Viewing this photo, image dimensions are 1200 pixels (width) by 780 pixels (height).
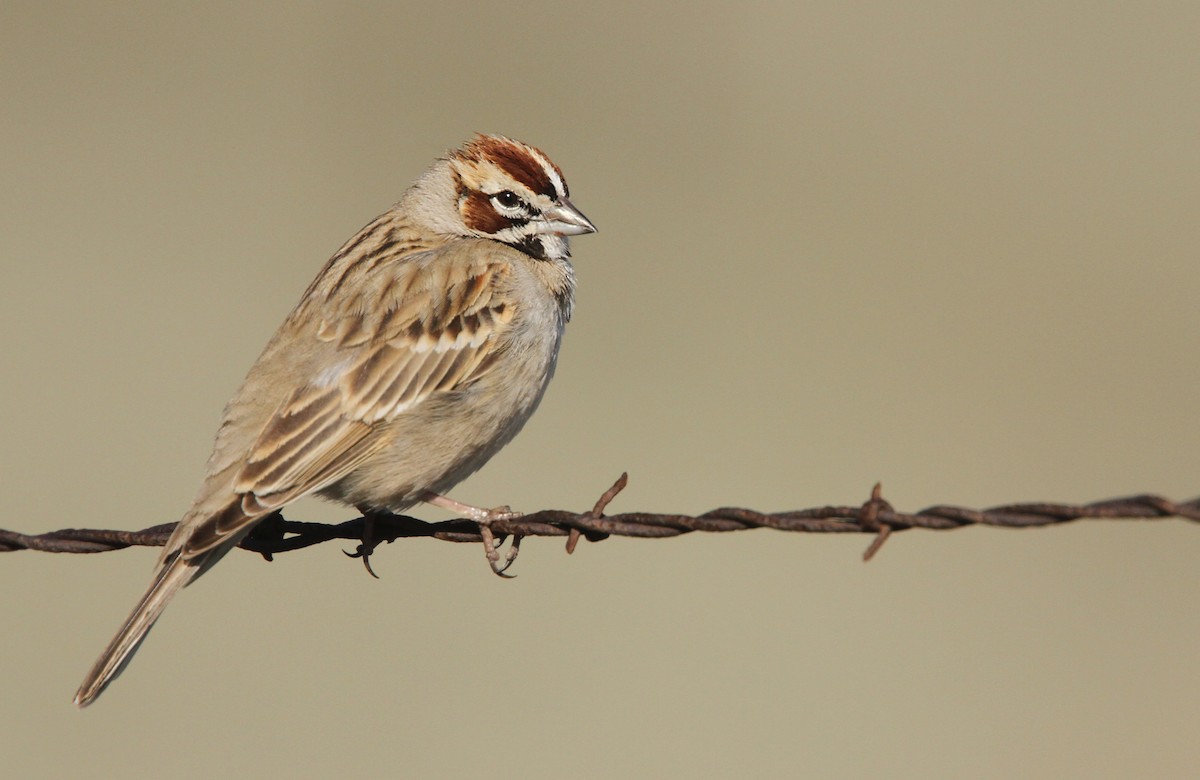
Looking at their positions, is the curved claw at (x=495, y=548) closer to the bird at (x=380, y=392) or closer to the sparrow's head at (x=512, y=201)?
the bird at (x=380, y=392)

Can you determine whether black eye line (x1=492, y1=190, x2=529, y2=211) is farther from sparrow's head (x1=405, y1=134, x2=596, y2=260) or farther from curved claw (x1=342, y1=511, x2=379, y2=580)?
curved claw (x1=342, y1=511, x2=379, y2=580)

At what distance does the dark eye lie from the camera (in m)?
7.23

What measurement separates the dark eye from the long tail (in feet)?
8.09

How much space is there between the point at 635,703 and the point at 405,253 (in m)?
5.01

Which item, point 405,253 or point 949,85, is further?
point 949,85

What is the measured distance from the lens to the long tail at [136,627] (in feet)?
17.8

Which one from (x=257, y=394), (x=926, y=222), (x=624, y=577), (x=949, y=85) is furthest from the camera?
(x=949, y=85)

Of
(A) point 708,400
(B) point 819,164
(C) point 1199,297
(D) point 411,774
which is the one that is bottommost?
(D) point 411,774

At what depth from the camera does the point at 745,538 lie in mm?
12516

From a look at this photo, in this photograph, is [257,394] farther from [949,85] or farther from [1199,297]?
[949,85]

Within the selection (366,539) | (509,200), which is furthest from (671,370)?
(366,539)

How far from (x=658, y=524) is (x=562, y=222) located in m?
2.71

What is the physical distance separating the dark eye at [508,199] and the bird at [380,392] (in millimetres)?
276

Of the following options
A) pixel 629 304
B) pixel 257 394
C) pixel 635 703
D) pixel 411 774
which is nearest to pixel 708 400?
pixel 629 304
